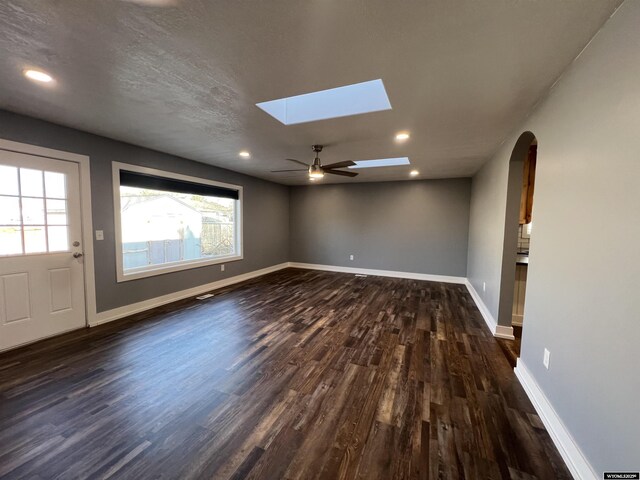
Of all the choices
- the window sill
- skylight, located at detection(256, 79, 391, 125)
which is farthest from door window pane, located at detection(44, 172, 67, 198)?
skylight, located at detection(256, 79, 391, 125)

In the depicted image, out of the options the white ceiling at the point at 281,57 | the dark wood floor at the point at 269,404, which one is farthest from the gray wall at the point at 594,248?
the dark wood floor at the point at 269,404

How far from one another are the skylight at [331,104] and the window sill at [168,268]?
125 inches

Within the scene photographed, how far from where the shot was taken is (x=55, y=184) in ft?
9.98

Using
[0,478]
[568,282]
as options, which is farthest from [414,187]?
[0,478]

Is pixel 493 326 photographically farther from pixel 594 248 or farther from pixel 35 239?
pixel 35 239

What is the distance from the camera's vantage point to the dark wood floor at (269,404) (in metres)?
1.49

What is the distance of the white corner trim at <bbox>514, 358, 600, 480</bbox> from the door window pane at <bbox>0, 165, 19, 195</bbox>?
5.12m

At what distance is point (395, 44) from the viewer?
1521mm

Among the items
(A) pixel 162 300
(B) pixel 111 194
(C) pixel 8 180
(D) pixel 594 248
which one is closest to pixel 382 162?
(D) pixel 594 248

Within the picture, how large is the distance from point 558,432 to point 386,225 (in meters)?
5.20

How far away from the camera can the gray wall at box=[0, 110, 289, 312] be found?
2.89 metres

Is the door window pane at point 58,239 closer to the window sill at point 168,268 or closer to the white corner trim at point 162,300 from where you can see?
the window sill at point 168,268

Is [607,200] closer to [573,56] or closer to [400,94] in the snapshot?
[573,56]

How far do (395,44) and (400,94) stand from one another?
2.06 feet
